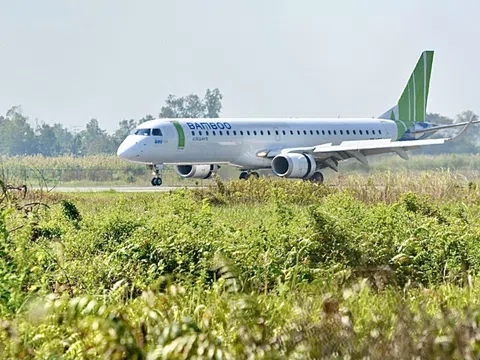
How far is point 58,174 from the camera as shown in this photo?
54.3m

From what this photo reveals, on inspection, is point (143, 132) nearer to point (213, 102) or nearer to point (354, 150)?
point (354, 150)

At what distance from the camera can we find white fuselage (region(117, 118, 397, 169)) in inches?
1549

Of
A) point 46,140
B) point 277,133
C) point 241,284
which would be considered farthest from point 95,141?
point 241,284

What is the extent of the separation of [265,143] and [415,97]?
446 inches

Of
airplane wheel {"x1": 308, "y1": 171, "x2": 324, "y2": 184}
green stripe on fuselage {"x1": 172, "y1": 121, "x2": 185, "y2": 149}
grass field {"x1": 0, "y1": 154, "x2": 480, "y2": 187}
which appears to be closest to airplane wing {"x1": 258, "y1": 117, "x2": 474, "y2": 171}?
grass field {"x1": 0, "y1": 154, "x2": 480, "y2": 187}

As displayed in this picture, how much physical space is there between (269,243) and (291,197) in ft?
43.7

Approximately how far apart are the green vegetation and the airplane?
60.1 feet

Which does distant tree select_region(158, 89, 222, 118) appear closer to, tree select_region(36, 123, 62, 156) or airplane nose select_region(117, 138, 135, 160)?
tree select_region(36, 123, 62, 156)

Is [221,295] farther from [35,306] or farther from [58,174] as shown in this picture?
[58,174]

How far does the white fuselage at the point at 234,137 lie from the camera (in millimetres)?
39344

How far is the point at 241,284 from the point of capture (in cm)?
1002

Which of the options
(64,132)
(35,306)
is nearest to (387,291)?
(35,306)

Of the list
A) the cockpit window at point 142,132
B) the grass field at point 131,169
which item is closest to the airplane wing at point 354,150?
the grass field at point 131,169

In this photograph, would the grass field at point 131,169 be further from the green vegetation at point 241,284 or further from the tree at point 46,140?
the tree at point 46,140
